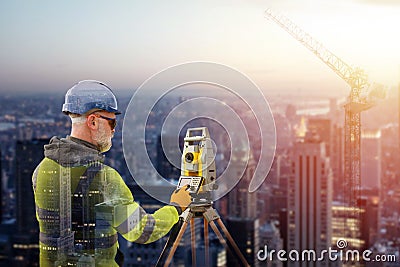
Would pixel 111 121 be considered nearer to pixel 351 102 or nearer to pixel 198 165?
pixel 198 165

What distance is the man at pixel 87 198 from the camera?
2424 mm

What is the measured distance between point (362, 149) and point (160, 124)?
57.4 inches

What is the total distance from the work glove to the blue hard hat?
453 mm

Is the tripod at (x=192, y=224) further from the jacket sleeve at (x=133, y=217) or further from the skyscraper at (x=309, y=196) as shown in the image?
the skyscraper at (x=309, y=196)

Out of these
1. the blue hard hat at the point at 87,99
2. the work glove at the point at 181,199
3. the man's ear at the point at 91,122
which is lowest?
the work glove at the point at 181,199

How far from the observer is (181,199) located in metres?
2.46

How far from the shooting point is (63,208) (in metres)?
2.56

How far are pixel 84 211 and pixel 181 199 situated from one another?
1.71 feet

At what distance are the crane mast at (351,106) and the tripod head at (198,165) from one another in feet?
3.95

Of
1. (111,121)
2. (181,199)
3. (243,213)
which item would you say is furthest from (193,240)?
(243,213)

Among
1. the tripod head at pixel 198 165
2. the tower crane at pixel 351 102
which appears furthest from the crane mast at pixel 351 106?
the tripod head at pixel 198 165

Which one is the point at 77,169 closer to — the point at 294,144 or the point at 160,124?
the point at 160,124

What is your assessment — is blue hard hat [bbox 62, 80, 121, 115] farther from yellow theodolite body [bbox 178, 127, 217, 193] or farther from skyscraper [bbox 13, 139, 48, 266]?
skyscraper [bbox 13, 139, 48, 266]

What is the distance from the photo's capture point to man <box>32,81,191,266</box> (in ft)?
7.95
